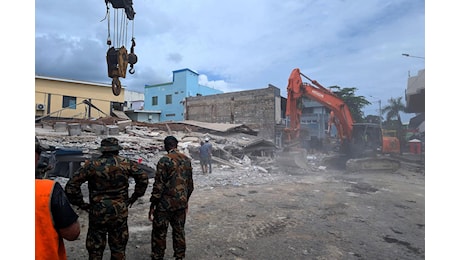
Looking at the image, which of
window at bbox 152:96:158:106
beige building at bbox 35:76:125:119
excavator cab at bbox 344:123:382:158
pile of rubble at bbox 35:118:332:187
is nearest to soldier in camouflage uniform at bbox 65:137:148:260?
pile of rubble at bbox 35:118:332:187

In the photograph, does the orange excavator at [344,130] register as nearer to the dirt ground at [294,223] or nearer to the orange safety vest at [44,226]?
the dirt ground at [294,223]

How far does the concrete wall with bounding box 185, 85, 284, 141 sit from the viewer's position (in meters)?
18.7

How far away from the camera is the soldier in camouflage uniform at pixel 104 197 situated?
2.18m

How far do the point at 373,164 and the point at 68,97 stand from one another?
65.8ft

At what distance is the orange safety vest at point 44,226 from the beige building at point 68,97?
17619mm

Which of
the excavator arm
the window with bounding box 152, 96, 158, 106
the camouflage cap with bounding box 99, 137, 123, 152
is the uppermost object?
the window with bounding box 152, 96, 158, 106

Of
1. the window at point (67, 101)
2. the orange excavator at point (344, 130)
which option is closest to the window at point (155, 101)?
the window at point (67, 101)

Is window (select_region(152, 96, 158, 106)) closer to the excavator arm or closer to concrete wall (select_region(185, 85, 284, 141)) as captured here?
concrete wall (select_region(185, 85, 284, 141))

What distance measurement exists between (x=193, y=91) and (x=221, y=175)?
63.7ft

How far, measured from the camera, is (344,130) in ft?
36.2

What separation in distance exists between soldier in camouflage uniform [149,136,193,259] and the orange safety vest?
138 centimetres

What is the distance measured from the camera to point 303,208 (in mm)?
5152

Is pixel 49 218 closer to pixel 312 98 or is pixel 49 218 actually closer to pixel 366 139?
pixel 312 98

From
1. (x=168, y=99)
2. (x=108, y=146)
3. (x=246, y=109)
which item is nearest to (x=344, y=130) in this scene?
(x=246, y=109)
